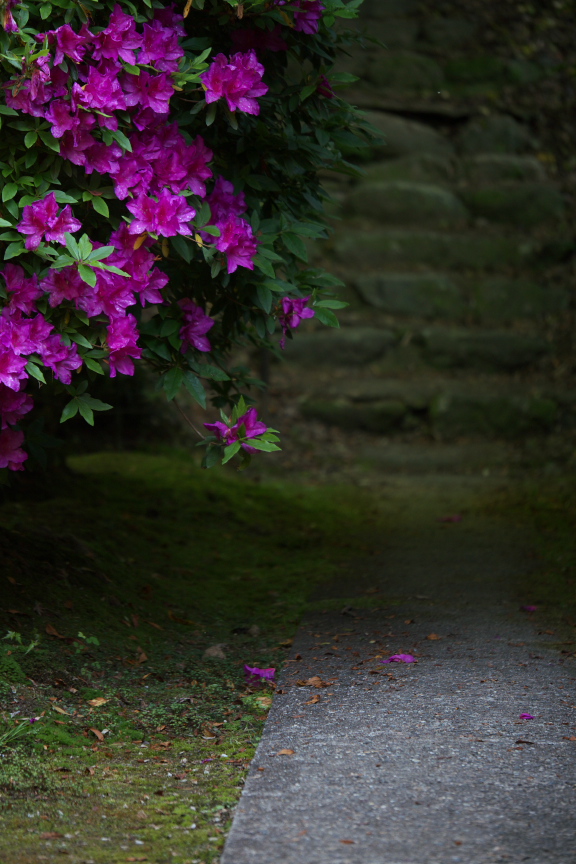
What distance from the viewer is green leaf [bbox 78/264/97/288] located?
89.2 inches

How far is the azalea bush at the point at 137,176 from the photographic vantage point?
237 cm

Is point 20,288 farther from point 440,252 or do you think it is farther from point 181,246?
point 440,252

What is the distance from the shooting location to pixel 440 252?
7.50 m

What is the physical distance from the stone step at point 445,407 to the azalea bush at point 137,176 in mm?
4059

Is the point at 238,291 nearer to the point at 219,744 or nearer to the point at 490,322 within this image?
the point at 219,744

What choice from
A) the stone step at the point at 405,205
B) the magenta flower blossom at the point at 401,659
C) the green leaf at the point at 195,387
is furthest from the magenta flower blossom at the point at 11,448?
the stone step at the point at 405,205

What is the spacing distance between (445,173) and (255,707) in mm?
6215

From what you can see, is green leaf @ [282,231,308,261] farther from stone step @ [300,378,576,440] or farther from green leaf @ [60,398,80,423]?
stone step @ [300,378,576,440]

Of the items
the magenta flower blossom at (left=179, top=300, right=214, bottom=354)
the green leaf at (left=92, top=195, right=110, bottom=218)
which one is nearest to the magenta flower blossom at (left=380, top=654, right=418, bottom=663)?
the magenta flower blossom at (left=179, top=300, right=214, bottom=354)

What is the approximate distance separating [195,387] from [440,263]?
17.4ft

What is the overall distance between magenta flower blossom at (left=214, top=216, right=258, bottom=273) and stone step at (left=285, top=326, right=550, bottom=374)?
4441 millimetres

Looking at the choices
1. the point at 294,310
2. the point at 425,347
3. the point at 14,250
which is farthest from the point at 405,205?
the point at 14,250

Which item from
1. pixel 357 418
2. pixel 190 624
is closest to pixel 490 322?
pixel 357 418

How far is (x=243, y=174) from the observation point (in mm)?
2789
